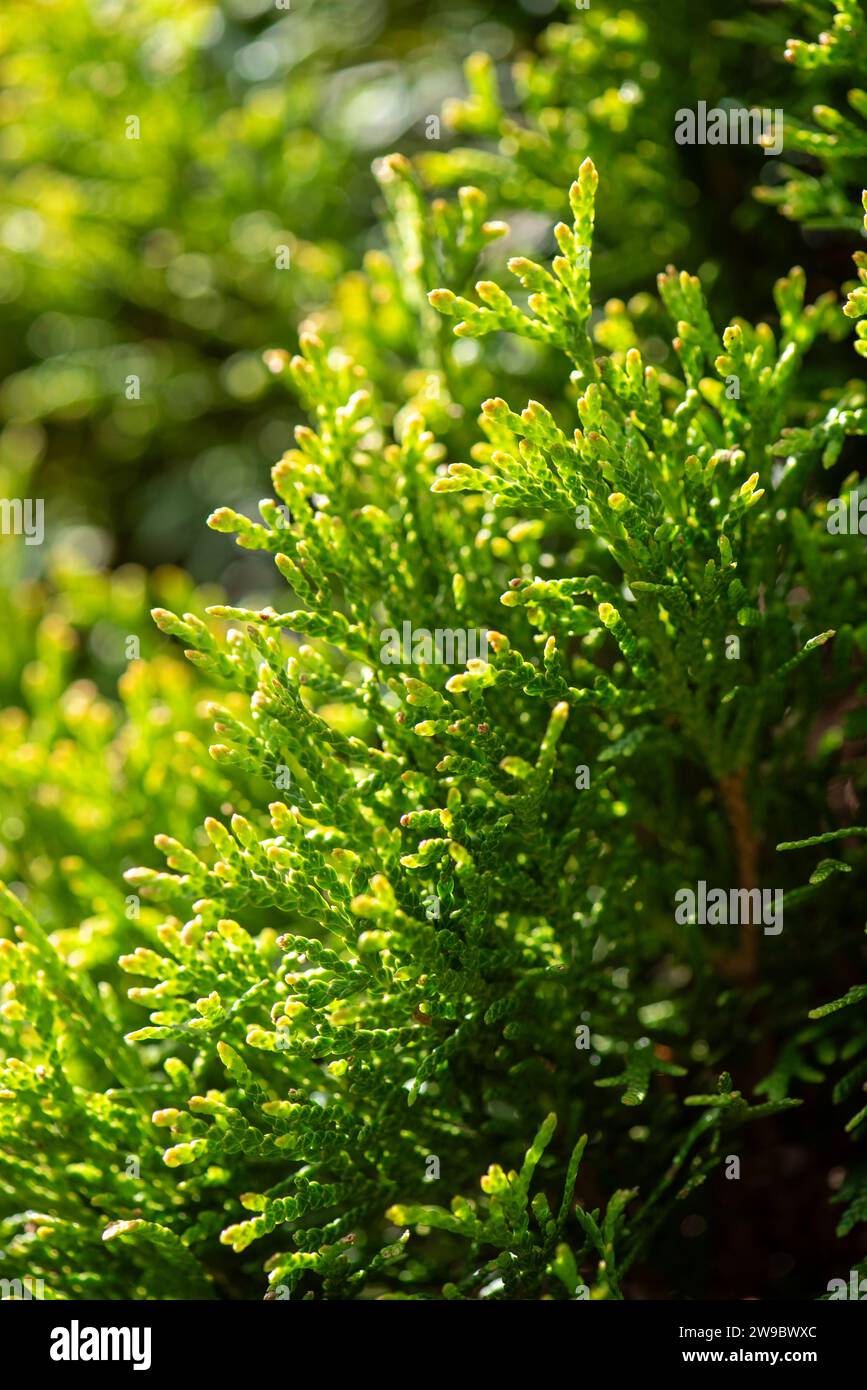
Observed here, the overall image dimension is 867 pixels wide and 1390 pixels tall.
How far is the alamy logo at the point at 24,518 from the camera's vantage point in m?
2.14

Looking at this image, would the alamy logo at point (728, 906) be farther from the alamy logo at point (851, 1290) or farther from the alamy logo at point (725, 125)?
the alamy logo at point (725, 125)

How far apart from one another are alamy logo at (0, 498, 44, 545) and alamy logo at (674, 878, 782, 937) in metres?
1.47

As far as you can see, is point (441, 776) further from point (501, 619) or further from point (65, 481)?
point (65, 481)

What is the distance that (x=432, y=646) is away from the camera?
1129 mm

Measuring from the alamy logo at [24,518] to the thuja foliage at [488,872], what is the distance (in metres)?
0.96

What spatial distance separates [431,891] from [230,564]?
153 cm

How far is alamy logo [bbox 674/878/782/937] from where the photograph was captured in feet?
4.15

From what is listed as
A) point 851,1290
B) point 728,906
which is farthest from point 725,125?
point 851,1290

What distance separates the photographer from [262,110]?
204 cm

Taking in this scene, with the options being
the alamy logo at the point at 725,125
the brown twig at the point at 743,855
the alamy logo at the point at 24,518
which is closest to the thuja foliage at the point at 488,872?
the brown twig at the point at 743,855

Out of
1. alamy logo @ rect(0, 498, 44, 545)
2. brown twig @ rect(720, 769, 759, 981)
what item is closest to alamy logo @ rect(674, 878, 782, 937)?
brown twig @ rect(720, 769, 759, 981)

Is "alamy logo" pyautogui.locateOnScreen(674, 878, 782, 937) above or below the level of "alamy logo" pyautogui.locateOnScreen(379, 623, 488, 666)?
below
